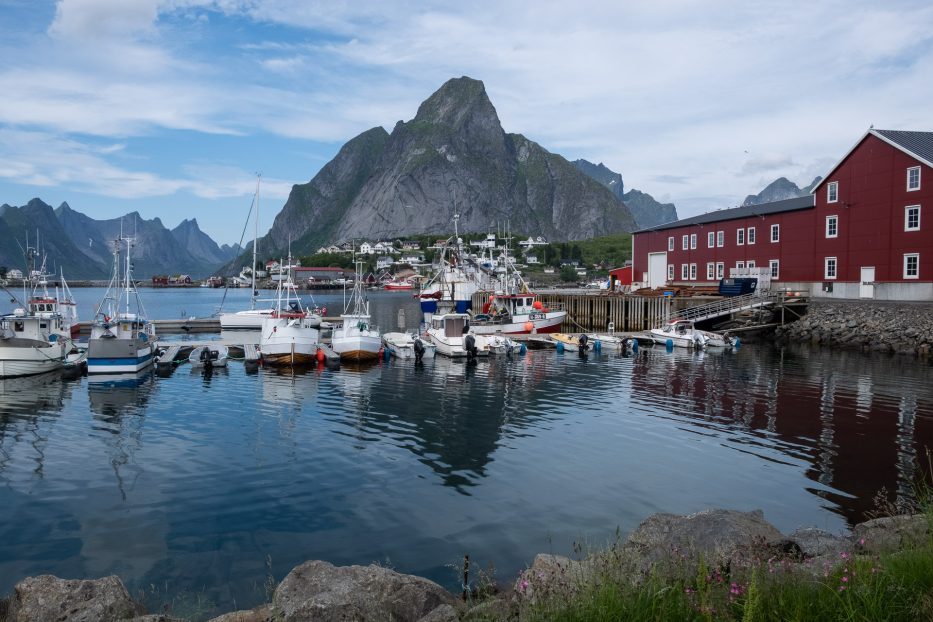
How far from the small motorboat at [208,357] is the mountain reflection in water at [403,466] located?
500 cm

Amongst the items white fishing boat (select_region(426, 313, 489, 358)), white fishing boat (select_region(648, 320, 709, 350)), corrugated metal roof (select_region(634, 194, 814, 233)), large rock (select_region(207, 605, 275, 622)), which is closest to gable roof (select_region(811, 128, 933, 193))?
corrugated metal roof (select_region(634, 194, 814, 233))

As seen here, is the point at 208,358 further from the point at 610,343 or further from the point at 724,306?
the point at 724,306

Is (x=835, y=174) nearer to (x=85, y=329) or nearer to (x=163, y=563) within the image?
(x=163, y=563)

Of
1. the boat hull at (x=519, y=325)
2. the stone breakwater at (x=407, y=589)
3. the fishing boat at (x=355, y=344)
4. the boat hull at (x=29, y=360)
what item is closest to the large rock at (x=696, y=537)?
the stone breakwater at (x=407, y=589)

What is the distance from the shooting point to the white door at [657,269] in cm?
8056

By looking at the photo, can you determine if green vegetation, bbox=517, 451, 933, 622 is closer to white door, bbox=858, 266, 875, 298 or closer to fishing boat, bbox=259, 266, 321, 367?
fishing boat, bbox=259, 266, 321, 367

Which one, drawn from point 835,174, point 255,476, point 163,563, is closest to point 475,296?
point 835,174

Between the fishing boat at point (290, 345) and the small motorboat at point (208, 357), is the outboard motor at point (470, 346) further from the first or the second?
the small motorboat at point (208, 357)

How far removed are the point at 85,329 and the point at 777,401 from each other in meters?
68.1

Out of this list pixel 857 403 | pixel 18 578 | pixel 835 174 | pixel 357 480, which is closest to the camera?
pixel 18 578

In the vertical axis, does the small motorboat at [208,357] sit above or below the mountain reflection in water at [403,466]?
above

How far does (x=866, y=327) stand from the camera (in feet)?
161

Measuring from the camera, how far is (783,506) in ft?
50.7

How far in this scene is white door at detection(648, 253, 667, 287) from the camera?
264ft
